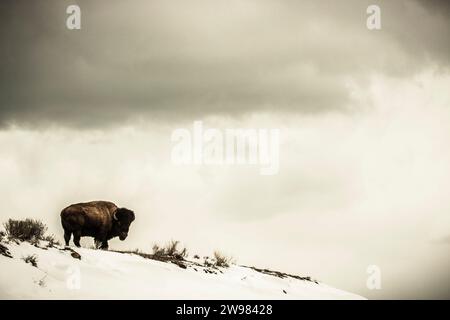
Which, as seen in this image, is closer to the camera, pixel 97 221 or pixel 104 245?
pixel 97 221

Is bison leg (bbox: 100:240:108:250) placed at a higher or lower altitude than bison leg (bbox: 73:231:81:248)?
lower

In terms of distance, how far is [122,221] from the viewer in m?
16.5

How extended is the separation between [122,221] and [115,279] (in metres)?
5.70

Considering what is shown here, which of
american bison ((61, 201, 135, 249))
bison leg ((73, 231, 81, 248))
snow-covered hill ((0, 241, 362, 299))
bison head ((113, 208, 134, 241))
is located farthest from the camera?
bison head ((113, 208, 134, 241))

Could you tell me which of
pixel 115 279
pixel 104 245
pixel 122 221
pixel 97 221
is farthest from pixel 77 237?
pixel 115 279

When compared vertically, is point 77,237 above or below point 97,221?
below

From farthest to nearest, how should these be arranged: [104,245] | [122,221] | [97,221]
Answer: [122,221] < [104,245] < [97,221]

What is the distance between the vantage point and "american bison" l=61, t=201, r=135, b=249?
14.5m

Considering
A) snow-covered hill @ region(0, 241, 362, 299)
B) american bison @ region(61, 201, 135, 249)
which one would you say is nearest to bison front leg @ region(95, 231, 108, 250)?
american bison @ region(61, 201, 135, 249)

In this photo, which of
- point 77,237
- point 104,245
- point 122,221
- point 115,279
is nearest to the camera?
point 115,279

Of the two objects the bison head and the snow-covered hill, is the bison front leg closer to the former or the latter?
the bison head

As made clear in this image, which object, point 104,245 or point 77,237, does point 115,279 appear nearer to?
point 77,237
